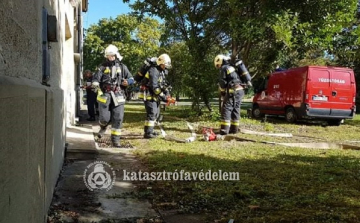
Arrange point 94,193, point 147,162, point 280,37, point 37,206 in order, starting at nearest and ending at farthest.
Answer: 1. point 37,206
2. point 94,193
3. point 147,162
4. point 280,37

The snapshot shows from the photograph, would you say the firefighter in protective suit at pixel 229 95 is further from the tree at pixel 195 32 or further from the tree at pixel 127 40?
the tree at pixel 127 40

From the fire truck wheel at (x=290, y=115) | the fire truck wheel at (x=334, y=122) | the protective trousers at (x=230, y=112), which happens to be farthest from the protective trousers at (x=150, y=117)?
the fire truck wheel at (x=334, y=122)

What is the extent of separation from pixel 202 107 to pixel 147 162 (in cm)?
797

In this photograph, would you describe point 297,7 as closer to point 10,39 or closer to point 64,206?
point 64,206

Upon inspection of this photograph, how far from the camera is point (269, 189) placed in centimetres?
442

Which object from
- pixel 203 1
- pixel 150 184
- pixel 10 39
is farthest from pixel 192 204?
pixel 203 1

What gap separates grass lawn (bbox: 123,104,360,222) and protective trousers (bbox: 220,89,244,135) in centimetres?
132

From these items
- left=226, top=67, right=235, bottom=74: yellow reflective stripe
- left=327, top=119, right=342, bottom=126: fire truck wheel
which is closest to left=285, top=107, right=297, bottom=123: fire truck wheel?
left=327, top=119, right=342, bottom=126: fire truck wheel

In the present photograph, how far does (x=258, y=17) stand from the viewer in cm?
1096

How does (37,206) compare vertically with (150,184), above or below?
above

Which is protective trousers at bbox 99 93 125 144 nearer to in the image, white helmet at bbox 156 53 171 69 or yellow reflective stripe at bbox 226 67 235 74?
white helmet at bbox 156 53 171 69

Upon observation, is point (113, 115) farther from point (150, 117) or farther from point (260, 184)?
point (260, 184)

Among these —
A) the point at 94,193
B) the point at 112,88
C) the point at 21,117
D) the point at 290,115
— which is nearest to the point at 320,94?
the point at 290,115

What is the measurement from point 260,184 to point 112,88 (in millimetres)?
3967
